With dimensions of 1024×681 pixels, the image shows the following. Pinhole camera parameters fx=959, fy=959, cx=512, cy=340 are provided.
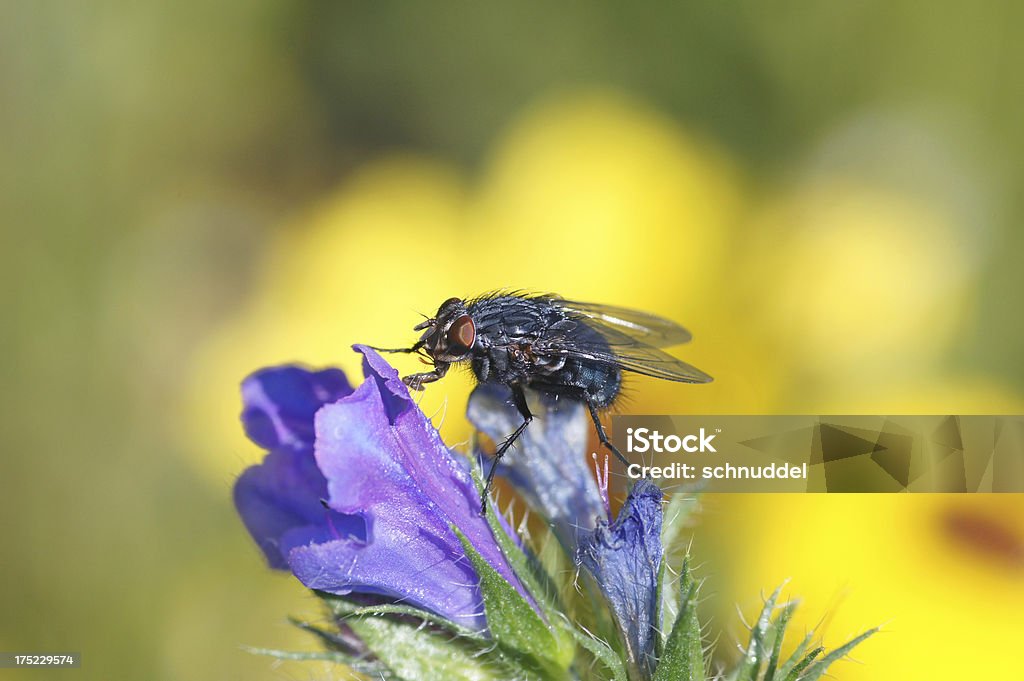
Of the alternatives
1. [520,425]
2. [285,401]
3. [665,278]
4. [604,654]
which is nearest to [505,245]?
[665,278]

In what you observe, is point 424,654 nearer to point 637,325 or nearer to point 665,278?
point 637,325

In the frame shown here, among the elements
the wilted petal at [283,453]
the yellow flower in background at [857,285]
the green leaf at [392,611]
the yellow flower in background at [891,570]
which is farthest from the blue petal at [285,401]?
the yellow flower in background at [857,285]

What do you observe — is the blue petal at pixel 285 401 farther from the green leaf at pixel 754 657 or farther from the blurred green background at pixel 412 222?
the blurred green background at pixel 412 222

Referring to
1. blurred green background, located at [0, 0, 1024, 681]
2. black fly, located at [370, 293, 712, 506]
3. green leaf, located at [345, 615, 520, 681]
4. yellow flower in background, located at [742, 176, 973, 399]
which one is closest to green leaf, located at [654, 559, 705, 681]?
green leaf, located at [345, 615, 520, 681]

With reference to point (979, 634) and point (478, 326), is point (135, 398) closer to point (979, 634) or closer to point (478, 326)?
point (478, 326)

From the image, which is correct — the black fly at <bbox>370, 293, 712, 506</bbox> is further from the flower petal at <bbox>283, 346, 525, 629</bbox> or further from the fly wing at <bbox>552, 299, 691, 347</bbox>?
the flower petal at <bbox>283, 346, 525, 629</bbox>

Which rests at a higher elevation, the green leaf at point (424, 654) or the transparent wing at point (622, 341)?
the transparent wing at point (622, 341)
